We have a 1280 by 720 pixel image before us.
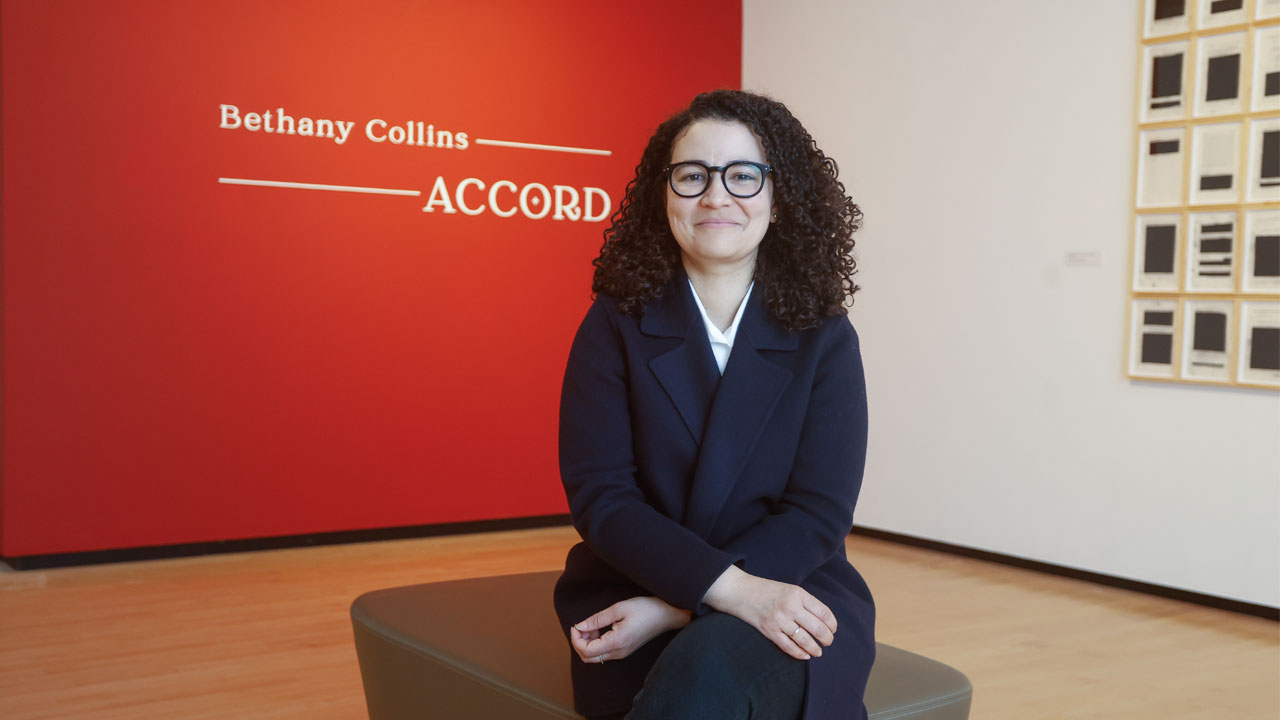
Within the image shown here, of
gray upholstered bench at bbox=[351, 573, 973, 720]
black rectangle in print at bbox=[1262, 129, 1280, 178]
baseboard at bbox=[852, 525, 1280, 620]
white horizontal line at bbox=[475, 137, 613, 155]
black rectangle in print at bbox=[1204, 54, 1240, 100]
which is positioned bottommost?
baseboard at bbox=[852, 525, 1280, 620]

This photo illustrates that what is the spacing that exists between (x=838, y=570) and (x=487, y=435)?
358cm

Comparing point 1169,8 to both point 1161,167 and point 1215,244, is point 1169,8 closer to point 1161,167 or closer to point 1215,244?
point 1161,167

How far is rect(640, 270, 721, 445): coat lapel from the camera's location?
1.71 meters

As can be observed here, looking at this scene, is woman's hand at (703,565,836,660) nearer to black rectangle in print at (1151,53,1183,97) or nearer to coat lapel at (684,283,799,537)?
coat lapel at (684,283,799,537)

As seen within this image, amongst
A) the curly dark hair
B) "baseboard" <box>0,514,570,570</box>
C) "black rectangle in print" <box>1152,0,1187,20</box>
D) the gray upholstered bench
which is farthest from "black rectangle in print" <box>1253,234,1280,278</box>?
"baseboard" <box>0,514,570,570</box>

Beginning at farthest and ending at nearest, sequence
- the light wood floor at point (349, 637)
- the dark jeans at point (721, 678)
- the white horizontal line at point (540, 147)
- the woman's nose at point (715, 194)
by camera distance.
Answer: the white horizontal line at point (540, 147), the light wood floor at point (349, 637), the woman's nose at point (715, 194), the dark jeans at point (721, 678)

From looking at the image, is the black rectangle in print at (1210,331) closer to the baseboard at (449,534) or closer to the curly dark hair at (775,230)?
the baseboard at (449,534)

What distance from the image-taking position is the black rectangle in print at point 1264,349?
3871 mm

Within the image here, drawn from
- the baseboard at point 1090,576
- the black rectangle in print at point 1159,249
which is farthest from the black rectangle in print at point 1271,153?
the baseboard at point 1090,576

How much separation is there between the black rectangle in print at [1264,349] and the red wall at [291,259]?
2737 mm

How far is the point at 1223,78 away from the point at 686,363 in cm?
312

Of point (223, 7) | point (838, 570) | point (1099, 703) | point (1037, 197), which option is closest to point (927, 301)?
point (1037, 197)

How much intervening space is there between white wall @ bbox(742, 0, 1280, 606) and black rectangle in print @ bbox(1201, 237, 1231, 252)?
28 cm

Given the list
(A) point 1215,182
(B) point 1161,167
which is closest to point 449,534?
(B) point 1161,167
